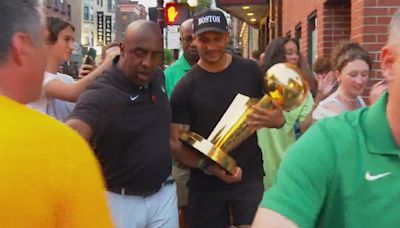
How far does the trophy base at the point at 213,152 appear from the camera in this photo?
13.3 feet

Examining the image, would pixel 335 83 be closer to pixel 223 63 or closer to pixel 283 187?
pixel 223 63

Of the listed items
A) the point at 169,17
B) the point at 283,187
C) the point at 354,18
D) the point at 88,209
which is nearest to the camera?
the point at 88,209

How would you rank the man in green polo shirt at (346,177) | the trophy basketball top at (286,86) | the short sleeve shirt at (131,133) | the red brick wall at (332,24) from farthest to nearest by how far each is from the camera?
1. the red brick wall at (332,24)
2. the trophy basketball top at (286,86)
3. the short sleeve shirt at (131,133)
4. the man in green polo shirt at (346,177)

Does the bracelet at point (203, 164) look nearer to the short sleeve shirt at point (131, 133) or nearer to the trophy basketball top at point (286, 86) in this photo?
the short sleeve shirt at point (131, 133)

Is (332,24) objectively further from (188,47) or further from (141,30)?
(141,30)

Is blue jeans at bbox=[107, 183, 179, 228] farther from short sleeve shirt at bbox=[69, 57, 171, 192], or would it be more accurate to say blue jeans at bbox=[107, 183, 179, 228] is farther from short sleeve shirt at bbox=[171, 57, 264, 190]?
short sleeve shirt at bbox=[171, 57, 264, 190]

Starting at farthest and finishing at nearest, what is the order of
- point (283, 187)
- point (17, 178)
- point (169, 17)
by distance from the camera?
point (169, 17)
point (283, 187)
point (17, 178)

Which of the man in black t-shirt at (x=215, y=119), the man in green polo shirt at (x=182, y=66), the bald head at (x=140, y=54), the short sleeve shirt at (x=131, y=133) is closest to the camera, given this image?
the short sleeve shirt at (x=131, y=133)

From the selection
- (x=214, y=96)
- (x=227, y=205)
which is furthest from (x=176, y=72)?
(x=227, y=205)

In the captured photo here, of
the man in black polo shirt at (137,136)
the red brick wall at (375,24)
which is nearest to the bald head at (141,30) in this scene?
the man in black polo shirt at (137,136)

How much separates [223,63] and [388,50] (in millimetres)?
2676

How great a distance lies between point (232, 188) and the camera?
4.52 m

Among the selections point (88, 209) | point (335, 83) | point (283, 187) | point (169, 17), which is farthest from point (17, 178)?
point (169, 17)

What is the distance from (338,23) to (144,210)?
214 inches
